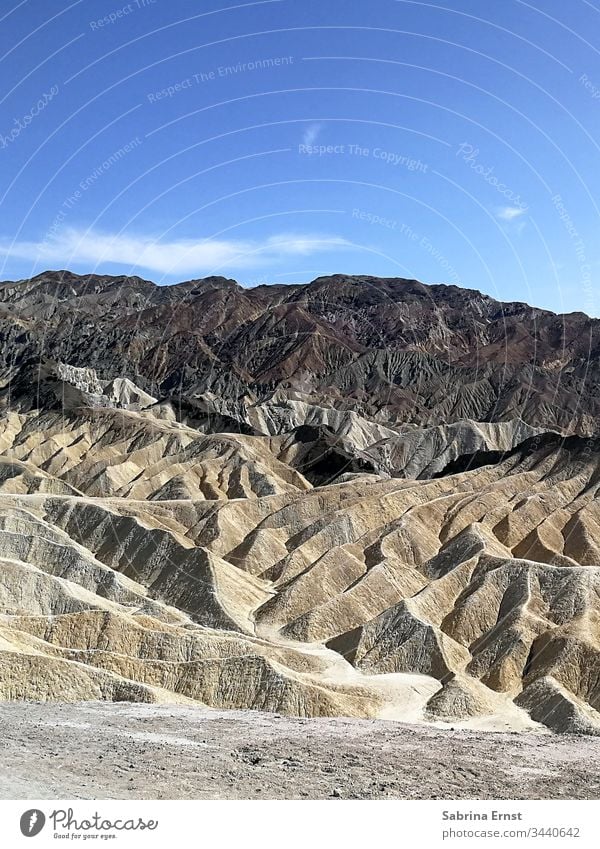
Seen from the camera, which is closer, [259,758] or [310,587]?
[259,758]

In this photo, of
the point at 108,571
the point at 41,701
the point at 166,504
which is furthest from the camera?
the point at 166,504

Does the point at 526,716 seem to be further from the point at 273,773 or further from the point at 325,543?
the point at 325,543

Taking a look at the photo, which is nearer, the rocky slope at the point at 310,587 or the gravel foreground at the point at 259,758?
the gravel foreground at the point at 259,758

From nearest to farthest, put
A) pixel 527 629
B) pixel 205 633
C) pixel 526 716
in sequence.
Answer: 1. pixel 526 716
2. pixel 205 633
3. pixel 527 629

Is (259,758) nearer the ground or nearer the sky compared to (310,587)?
nearer the ground

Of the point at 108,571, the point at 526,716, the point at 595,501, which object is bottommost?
the point at 526,716

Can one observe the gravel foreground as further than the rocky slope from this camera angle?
No

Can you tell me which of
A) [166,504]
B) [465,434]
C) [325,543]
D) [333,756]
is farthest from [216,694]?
[465,434]
